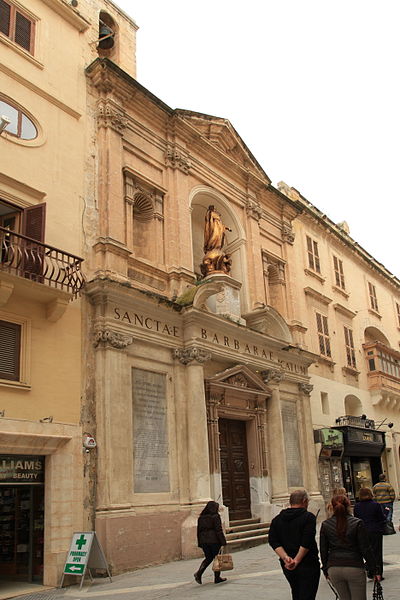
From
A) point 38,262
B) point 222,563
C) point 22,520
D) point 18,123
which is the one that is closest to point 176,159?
point 18,123

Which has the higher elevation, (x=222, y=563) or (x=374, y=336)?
(x=374, y=336)

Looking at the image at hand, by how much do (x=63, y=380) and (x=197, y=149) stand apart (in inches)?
357

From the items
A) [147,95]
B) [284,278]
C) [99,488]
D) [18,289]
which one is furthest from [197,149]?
[99,488]

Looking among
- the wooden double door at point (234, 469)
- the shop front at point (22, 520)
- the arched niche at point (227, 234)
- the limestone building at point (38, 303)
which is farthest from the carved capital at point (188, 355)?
the shop front at point (22, 520)

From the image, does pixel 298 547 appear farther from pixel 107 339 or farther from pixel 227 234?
pixel 227 234

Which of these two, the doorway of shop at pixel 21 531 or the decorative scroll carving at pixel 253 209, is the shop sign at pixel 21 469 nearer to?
the doorway of shop at pixel 21 531

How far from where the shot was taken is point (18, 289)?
38.4 ft

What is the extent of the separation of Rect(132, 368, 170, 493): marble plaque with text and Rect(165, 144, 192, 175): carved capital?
20.4 ft

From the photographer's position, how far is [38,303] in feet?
40.6

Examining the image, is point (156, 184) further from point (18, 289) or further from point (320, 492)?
point (320, 492)

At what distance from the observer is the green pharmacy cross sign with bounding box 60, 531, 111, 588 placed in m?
11.0

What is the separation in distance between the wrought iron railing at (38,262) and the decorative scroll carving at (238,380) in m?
5.58

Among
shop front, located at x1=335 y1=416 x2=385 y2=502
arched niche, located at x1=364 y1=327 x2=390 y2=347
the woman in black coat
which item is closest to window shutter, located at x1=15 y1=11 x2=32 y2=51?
the woman in black coat

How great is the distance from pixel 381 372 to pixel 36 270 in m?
18.7
